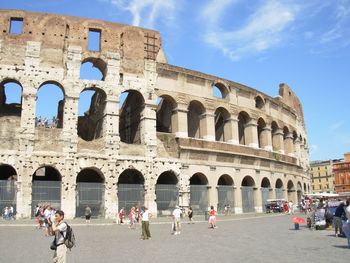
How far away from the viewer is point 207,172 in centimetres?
2516

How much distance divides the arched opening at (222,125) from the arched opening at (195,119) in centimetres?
164

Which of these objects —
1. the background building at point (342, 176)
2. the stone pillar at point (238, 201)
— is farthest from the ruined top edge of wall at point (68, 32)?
the background building at point (342, 176)

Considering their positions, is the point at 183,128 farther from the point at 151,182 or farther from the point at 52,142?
the point at 52,142

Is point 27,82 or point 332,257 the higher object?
point 27,82

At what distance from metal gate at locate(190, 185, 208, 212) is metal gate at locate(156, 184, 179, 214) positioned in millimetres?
1202

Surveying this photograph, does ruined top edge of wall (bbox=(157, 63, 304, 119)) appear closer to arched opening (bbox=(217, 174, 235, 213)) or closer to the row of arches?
the row of arches

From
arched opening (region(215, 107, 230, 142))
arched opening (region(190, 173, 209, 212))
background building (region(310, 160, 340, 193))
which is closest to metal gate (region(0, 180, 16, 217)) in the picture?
arched opening (region(190, 173, 209, 212))

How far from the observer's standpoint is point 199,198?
24641mm

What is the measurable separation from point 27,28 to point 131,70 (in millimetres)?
6342

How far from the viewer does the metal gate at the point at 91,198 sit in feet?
69.1

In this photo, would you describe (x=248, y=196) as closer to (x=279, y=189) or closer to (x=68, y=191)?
(x=279, y=189)

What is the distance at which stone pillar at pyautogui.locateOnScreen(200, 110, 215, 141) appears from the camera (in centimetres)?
2562

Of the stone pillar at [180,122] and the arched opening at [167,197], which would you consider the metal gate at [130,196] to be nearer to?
the arched opening at [167,197]

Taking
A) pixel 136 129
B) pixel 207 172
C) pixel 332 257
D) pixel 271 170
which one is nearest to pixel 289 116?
pixel 271 170
